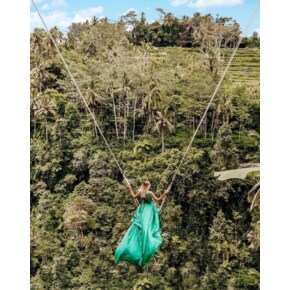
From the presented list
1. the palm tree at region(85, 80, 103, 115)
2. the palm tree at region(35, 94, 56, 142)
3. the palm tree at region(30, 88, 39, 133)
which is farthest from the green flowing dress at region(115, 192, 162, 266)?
the palm tree at region(30, 88, 39, 133)

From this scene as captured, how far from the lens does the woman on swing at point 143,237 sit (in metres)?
5.38

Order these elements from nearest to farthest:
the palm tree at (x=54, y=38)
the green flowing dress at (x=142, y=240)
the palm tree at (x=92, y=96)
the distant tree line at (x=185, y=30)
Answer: the green flowing dress at (x=142, y=240)
the distant tree line at (x=185, y=30)
the palm tree at (x=54, y=38)
the palm tree at (x=92, y=96)

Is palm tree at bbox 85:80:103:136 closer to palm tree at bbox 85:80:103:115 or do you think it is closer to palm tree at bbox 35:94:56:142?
palm tree at bbox 85:80:103:115

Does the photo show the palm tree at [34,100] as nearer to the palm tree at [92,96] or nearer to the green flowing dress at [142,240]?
the palm tree at [92,96]

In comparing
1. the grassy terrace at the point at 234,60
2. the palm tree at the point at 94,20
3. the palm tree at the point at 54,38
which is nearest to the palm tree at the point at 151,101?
the grassy terrace at the point at 234,60

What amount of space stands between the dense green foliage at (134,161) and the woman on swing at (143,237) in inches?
103

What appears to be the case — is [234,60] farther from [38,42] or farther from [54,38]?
[38,42]

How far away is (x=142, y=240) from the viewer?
540 cm

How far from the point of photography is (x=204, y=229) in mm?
8375

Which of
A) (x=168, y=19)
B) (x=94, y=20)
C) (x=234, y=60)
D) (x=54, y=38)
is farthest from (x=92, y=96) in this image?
(x=234, y=60)

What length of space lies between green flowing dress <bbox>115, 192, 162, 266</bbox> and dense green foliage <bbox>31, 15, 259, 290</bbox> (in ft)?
8.66

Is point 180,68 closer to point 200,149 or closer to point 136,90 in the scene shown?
point 136,90
